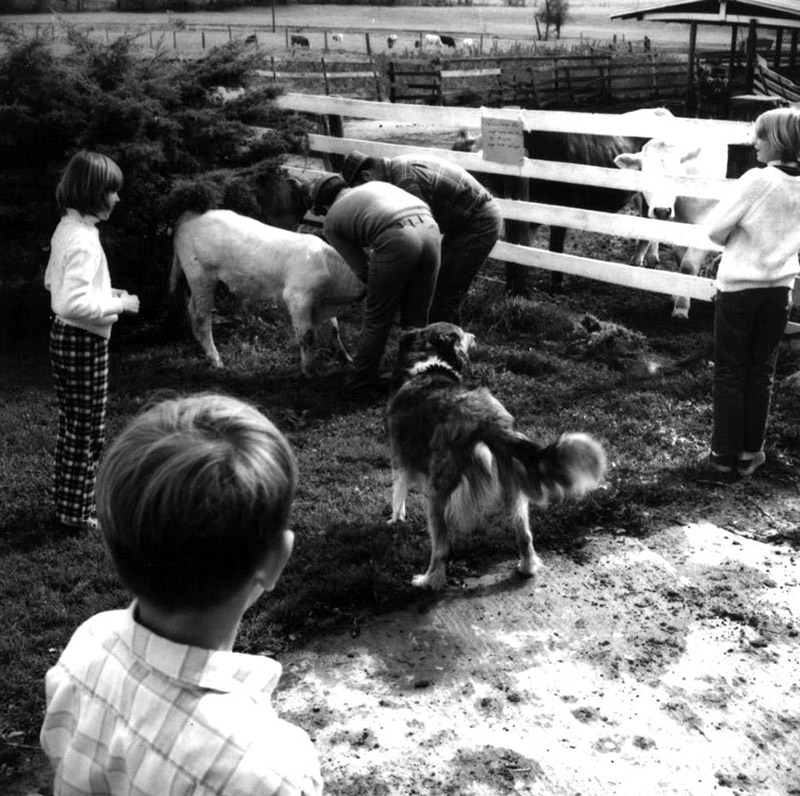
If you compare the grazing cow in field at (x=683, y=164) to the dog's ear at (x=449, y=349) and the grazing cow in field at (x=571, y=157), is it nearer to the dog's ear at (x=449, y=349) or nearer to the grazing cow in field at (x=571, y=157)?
the grazing cow in field at (x=571, y=157)

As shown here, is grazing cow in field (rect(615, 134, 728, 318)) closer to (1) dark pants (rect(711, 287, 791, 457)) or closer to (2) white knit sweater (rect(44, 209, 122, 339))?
(1) dark pants (rect(711, 287, 791, 457))

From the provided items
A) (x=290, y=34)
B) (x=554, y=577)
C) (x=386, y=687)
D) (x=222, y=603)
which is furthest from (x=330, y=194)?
(x=290, y=34)

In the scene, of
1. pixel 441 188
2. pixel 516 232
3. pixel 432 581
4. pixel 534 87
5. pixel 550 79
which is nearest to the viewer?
pixel 432 581

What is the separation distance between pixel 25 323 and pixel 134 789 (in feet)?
26.4

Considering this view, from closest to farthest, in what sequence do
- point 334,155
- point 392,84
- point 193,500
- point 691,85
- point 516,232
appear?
1. point 193,500
2. point 516,232
3. point 334,155
4. point 691,85
5. point 392,84

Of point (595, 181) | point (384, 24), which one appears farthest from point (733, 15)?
point (595, 181)

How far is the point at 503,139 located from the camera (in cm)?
942

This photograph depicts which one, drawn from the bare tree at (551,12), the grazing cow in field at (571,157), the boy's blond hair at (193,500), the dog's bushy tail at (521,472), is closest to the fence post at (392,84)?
the bare tree at (551,12)

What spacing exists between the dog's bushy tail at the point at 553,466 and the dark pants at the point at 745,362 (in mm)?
1948

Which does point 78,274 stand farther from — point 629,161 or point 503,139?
point 629,161

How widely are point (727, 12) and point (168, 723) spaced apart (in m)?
28.0

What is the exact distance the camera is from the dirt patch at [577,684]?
3439mm

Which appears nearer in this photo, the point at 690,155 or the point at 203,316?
the point at 203,316

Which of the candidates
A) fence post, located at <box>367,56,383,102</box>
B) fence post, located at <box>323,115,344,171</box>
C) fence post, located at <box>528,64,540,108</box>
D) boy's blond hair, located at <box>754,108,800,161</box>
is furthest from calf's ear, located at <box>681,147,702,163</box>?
fence post, located at <box>528,64,540,108</box>
